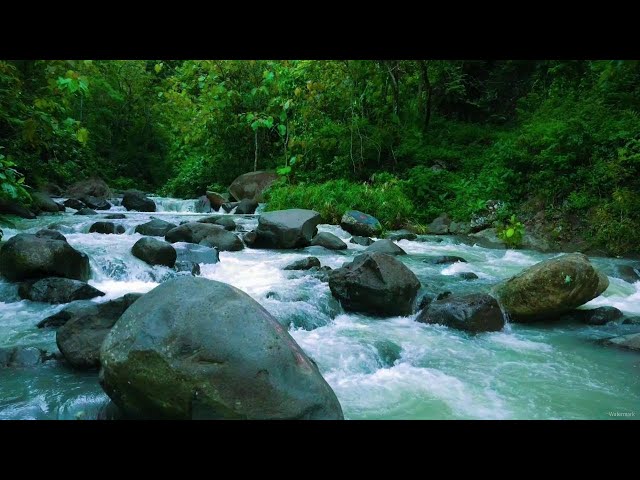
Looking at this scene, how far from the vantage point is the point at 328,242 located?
38.8 ft

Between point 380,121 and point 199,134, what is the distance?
7.68m

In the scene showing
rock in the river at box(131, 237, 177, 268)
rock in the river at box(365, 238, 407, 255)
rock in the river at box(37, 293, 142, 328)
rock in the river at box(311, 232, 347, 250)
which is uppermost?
rock in the river at box(37, 293, 142, 328)

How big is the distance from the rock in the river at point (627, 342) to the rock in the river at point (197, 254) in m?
6.61

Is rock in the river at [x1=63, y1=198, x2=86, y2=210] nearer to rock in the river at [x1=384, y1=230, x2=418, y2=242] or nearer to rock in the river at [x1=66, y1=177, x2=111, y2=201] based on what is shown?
rock in the river at [x1=66, y1=177, x2=111, y2=201]

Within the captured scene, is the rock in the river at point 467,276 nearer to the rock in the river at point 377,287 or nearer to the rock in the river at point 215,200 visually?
the rock in the river at point 377,287

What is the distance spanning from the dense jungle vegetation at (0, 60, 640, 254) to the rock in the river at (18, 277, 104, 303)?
398 cm

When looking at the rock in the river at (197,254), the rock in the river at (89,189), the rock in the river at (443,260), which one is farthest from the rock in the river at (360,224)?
the rock in the river at (89,189)

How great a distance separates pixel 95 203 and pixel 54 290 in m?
10.5

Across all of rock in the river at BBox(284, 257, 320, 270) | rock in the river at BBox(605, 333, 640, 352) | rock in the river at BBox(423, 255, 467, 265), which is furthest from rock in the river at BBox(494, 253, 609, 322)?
rock in the river at BBox(284, 257, 320, 270)

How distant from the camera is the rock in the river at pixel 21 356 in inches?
198

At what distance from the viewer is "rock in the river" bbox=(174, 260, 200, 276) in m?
9.00

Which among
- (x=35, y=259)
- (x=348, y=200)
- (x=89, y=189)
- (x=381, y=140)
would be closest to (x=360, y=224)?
(x=348, y=200)

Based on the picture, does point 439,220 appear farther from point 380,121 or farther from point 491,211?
point 380,121

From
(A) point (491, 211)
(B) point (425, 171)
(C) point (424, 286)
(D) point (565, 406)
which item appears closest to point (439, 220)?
(A) point (491, 211)
